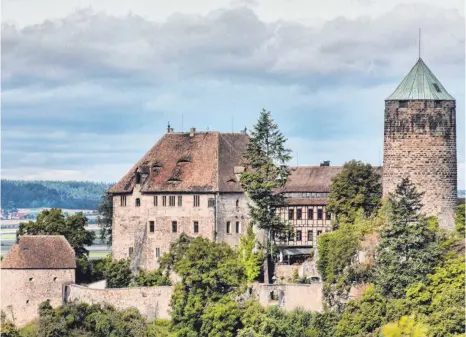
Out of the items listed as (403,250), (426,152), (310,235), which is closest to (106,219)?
(310,235)

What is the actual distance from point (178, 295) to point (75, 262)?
8033 mm

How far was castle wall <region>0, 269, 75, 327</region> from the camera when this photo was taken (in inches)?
2960

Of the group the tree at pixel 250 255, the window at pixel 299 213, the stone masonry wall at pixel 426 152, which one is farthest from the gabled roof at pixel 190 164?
the stone masonry wall at pixel 426 152

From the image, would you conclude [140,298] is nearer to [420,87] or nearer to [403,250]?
[403,250]

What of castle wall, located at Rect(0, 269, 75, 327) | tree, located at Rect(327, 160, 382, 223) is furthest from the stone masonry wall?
castle wall, located at Rect(0, 269, 75, 327)

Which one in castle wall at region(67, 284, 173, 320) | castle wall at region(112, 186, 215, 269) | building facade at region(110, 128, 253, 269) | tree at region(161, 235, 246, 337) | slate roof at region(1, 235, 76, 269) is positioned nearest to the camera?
tree at region(161, 235, 246, 337)

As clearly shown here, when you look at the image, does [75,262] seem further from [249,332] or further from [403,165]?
[403,165]

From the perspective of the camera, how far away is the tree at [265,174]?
76.8 meters

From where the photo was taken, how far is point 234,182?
80125 mm

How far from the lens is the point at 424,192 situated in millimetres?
72125

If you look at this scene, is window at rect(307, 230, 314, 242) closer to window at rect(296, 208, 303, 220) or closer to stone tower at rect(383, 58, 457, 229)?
window at rect(296, 208, 303, 220)

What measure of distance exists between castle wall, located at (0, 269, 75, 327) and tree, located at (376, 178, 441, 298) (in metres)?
17.9

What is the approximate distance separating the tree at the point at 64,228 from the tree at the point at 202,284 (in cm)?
976

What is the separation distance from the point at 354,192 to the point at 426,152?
534 cm
